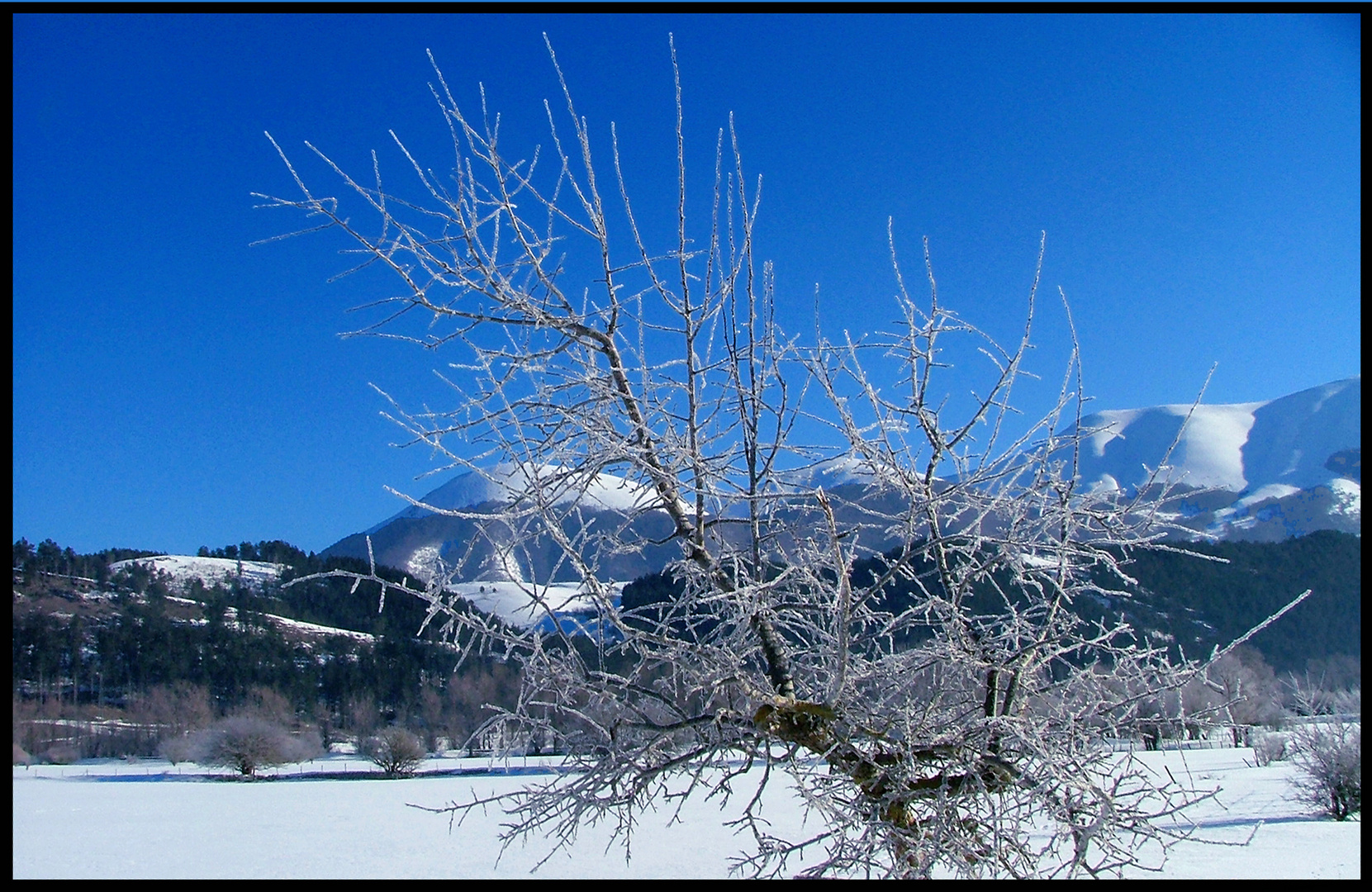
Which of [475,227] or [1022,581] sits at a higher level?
[475,227]

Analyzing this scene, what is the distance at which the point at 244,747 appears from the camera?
194 feet

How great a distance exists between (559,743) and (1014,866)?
5.41 feet

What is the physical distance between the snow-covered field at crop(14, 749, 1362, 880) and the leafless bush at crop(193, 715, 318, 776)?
14.7 m

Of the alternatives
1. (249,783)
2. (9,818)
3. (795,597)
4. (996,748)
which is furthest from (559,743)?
(249,783)

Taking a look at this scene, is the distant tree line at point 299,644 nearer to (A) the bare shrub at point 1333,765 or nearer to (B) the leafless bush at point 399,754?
(B) the leafless bush at point 399,754

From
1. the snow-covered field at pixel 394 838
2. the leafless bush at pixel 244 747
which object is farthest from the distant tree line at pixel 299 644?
the snow-covered field at pixel 394 838

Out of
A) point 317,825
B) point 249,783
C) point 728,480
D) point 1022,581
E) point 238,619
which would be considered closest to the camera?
point 728,480

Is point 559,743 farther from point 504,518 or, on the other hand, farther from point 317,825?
point 317,825

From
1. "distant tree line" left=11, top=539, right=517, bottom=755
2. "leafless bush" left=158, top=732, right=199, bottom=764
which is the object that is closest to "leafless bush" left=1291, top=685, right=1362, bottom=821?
"distant tree line" left=11, top=539, right=517, bottom=755

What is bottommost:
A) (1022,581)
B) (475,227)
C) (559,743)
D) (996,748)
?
(996,748)

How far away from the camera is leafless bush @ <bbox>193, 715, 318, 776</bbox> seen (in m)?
59.1

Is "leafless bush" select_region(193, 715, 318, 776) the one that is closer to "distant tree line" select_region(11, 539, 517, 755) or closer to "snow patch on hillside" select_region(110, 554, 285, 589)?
"distant tree line" select_region(11, 539, 517, 755)

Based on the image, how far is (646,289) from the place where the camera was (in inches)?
114

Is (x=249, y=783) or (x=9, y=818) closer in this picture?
(x=9, y=818)
